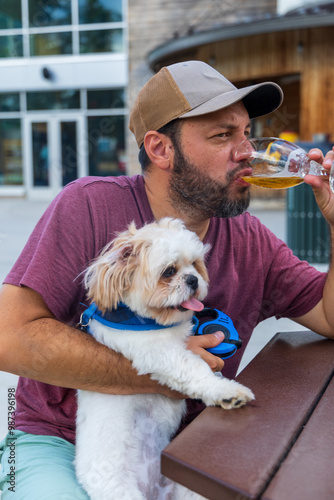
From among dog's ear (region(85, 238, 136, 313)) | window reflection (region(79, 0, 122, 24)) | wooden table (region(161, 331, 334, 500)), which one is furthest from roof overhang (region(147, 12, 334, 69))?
wooden table (region(161, 331, 334, 500))

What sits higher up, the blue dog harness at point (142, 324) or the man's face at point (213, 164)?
the man's face at point (213, 164)

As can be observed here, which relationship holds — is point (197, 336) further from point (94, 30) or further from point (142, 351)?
point (94, 30)

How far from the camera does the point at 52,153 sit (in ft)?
59.9

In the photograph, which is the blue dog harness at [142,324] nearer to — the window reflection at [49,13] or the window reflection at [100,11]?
the window reflection at [100,11]

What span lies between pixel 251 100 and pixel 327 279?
2.62 ft

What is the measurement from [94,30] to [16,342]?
55.4ft

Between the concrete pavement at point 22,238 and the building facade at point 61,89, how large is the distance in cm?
176

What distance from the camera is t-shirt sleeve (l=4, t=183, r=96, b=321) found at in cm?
186

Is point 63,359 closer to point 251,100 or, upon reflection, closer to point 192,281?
point 192,281

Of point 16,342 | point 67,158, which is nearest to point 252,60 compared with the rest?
point 67,158

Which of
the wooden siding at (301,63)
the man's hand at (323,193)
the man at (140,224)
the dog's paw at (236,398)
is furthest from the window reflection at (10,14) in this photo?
the dog's paw at (236,398)

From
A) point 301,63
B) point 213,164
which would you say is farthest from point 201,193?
point 301,63

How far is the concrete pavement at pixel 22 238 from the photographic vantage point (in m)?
4.36

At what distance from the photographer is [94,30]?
1703cm
